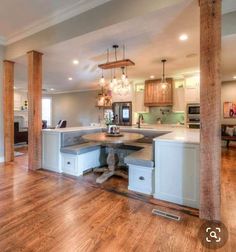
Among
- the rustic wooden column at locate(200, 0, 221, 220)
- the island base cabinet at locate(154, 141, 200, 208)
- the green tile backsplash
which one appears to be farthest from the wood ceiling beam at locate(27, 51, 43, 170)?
the green tile backsplash

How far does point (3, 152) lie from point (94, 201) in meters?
3.24

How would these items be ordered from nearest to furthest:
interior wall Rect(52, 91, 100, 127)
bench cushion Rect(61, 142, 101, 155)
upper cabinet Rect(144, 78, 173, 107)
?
bench cushion Rect(61, 142, 101, 155)
upper cabinet Rect(144, 78, 173, 107)
interior wall Rect(52, 91, 100, 127)

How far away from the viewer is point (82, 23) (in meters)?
2.86

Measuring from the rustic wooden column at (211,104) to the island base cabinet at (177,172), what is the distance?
26 centimetres

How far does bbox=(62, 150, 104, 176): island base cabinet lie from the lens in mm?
3420

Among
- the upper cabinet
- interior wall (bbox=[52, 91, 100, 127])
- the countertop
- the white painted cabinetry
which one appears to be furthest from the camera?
interior wall (bbox=[52, 91, 100, 127])

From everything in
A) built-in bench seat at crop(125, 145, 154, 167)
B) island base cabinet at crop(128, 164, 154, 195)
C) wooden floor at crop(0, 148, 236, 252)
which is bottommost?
wooden floor at crop(0, 148, 236, 252)

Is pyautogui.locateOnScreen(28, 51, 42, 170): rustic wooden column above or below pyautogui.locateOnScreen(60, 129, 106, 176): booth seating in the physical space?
above

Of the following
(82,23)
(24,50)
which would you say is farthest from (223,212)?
(24,50)

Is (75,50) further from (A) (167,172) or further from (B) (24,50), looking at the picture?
(A) (167,172)

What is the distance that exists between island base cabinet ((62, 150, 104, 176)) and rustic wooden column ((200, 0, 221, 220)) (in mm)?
2234

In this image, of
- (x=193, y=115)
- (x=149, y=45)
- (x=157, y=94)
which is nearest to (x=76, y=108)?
(x=157, y=94)

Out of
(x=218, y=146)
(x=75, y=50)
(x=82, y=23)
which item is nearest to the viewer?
(x=218, y=146)

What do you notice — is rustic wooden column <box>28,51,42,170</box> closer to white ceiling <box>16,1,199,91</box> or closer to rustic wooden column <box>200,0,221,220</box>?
white ceiling <box>16,1,199,91</box>
